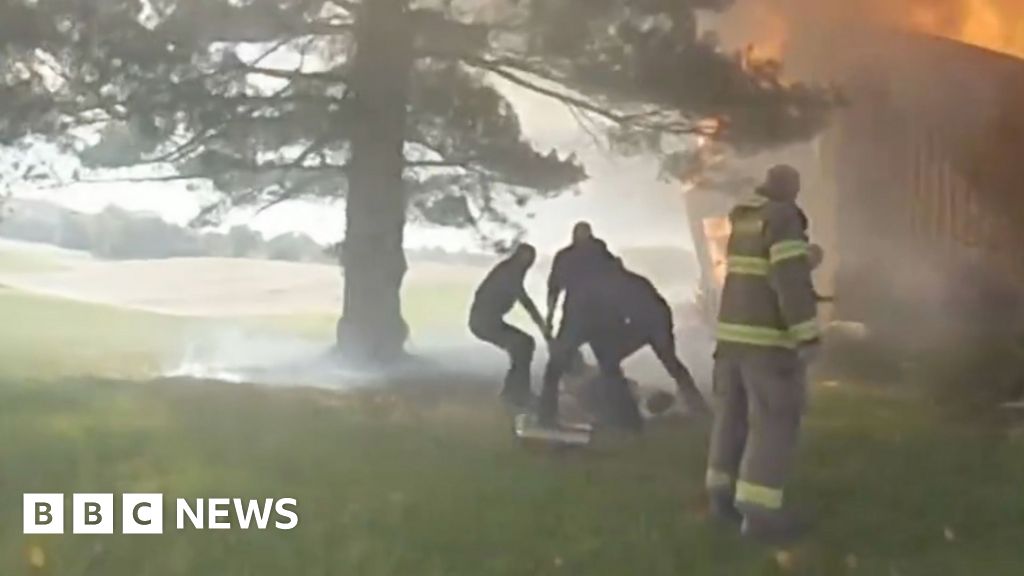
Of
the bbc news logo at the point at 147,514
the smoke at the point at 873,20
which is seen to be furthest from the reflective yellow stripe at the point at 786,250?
the bbc news logo at the point at 147,514

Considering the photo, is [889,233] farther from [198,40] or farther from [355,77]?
[198,40]

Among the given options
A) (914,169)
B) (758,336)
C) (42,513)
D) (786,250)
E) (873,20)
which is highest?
(873,20)

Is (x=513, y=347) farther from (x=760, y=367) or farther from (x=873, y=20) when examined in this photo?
(x=873, y=20)

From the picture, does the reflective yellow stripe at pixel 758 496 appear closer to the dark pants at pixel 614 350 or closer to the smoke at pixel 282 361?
the dark pants at pixel 614 350

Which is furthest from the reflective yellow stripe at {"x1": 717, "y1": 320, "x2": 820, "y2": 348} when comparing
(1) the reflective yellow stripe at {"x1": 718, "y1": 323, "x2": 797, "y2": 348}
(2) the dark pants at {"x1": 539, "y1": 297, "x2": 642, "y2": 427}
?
(2) the dark pants at {"x1": 539, "y1": 297, "x2": 642, "y2": 427}

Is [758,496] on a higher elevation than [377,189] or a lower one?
lower

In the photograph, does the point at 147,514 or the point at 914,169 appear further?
the point at 914,169

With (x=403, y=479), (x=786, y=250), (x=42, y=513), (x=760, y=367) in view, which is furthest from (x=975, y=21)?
(x=42, y=513)
